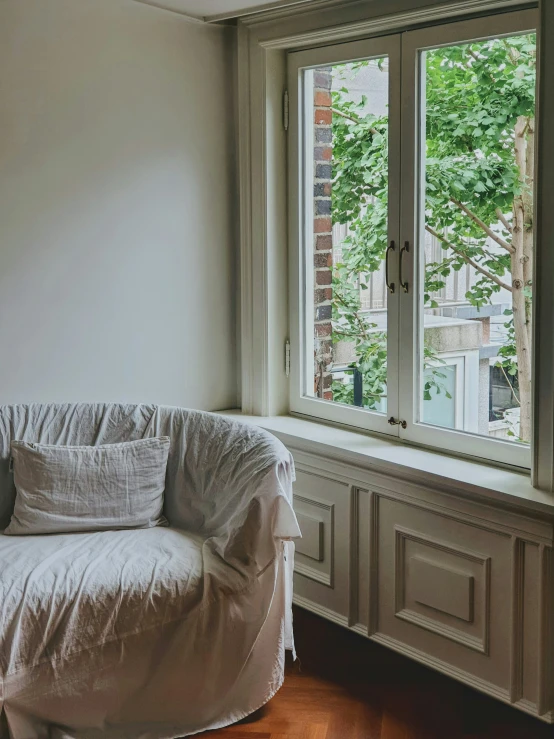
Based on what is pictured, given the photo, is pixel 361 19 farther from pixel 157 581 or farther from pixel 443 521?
pixel 157 581

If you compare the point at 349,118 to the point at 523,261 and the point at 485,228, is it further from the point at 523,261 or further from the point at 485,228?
the point at 523,261

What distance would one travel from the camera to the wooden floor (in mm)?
2479

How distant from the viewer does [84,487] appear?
2.78m

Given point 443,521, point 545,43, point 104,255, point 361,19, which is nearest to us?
point 545,43

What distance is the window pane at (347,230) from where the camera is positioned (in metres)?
2.95

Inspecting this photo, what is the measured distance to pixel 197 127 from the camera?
10.9 ft

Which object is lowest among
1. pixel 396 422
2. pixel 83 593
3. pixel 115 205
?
pixel 83 593

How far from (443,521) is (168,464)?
98 cm

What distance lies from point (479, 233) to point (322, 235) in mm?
743

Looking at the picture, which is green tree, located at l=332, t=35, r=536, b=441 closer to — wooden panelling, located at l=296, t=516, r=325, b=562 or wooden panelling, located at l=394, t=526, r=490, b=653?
wooden panelling, located at l=394, t=526, r=490, b=653

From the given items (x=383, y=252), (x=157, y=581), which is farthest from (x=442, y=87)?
(x=157, y=581)

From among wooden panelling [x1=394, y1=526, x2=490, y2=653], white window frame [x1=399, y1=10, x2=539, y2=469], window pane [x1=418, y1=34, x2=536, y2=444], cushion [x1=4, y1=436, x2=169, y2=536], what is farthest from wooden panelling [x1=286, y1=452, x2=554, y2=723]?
cushion [x1=4, y1=436, x2=169, y2=536]

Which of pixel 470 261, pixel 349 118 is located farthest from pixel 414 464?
pixel 349 118

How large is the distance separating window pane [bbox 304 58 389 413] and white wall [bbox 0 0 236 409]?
0.41m
